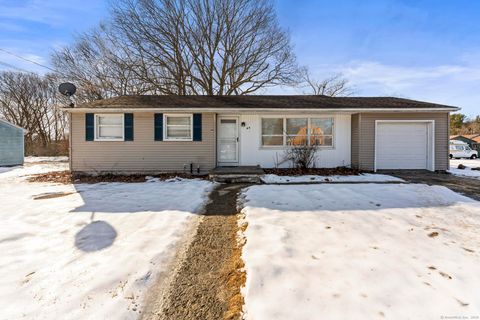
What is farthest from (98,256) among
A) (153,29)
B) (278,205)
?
(153,29)

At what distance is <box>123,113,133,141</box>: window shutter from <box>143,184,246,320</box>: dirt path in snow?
6.85 metres

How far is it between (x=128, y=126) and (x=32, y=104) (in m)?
25.3

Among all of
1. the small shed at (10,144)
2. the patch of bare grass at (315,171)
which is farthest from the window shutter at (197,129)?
the small shed at (10,144)

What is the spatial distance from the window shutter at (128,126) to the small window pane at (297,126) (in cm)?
643

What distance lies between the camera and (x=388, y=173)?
935 cm

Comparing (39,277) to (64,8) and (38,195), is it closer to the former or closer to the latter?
(38,195)

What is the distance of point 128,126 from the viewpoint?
30.9 feet

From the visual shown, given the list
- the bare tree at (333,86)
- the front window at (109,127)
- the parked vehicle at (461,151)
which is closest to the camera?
the front window at (109,127)

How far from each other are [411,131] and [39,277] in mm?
11959

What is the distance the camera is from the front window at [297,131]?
9.95 m

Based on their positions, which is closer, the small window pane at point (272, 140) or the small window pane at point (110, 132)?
the small window pane at point (110, 132)

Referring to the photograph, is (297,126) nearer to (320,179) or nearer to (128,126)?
(320,179)

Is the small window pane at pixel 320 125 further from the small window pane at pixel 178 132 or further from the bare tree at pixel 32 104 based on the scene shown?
the bare tree at pixel 32 104

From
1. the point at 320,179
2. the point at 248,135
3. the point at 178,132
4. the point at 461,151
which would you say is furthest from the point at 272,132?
the point at 461,151
